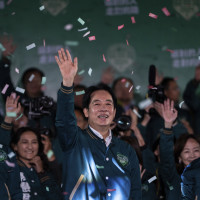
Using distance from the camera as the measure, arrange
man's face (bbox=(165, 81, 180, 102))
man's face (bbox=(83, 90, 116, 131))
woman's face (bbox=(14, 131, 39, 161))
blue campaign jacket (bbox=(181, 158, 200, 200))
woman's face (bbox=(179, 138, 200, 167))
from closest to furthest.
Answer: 1. man's face (bbox=(83, 90, 116, 131))
2. blue campaign jacket (bbox=(181, 158, 200, 200))
3. woman's face (bbox=(179, 138, 200, 167))
4. woman's face (bbox=(14, 131, 39, 161))
5. man's face (bbox=(165, 81, 180, 102))

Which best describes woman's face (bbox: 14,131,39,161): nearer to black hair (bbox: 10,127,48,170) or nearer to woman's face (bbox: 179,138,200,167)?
black hair (bbox: 10,127,48,170)

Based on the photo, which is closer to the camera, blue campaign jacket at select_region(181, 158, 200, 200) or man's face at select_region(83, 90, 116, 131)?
man's face at select_region(83, 90, 116, 131)

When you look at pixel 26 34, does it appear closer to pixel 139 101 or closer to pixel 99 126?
pixel 139 101

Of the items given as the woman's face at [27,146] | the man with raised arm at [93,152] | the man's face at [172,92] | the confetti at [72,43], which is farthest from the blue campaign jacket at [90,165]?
the confetti at [72,43]

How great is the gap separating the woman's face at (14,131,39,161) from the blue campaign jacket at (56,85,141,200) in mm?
1121

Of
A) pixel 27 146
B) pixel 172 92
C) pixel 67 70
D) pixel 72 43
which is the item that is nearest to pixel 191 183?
pixel 67 70

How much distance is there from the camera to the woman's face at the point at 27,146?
12.7 ft

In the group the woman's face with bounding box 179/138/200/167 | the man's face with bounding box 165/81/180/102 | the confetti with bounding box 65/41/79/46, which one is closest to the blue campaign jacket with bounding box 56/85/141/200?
the woman's face with bounding box 179/138/200/167

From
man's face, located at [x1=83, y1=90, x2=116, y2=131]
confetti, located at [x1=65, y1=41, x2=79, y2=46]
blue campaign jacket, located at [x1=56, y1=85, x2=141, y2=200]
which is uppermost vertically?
confetti, located at [x1=65, y1=41, x2=79, y2=46]

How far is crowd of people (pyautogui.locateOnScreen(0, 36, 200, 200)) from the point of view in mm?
2719

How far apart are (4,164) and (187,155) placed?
4.32 feet

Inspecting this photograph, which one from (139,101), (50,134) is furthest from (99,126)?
(139,101)

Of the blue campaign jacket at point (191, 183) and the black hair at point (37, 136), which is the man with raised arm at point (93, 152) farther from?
the black hair at point (37, 136)

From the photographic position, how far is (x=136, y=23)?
18.7 feet
